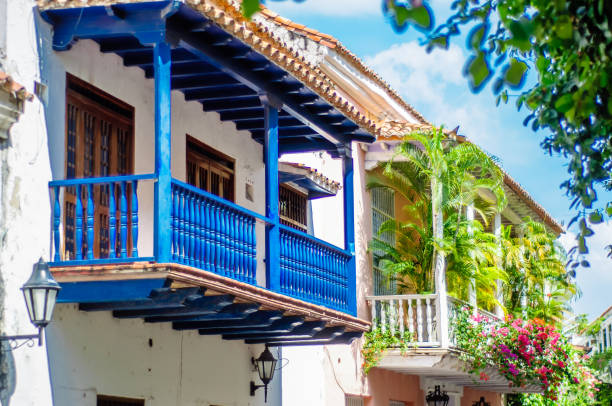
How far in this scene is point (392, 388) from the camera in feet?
61.8

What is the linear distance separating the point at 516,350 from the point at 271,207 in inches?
318

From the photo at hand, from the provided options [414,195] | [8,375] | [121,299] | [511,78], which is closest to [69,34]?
[121,299]

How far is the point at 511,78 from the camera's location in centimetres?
496

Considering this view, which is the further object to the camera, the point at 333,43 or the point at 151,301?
the point at 333,43

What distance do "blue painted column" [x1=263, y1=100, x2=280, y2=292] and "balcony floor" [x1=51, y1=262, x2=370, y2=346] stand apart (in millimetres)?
304

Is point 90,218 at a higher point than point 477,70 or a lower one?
higher

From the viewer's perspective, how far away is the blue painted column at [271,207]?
39.2ft

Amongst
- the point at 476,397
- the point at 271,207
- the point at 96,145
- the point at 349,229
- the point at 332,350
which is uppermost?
the point at 96,145

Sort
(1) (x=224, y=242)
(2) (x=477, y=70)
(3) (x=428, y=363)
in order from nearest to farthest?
(2) (x=477, y=70)
(1) (x=224, y=242)
(3) (x=428, y=363)

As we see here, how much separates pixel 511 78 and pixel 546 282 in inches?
777

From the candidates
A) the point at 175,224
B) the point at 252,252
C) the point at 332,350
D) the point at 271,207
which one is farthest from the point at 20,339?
the point at 332,350

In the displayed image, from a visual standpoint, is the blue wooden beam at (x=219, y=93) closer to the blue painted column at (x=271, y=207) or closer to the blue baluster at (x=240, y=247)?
the blue painted column at (x=271, y=207)

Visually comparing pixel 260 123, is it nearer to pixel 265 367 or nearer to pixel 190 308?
pixel 265 367

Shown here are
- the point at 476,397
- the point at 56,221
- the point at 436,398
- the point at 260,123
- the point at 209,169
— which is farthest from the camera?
the point at 476,397
